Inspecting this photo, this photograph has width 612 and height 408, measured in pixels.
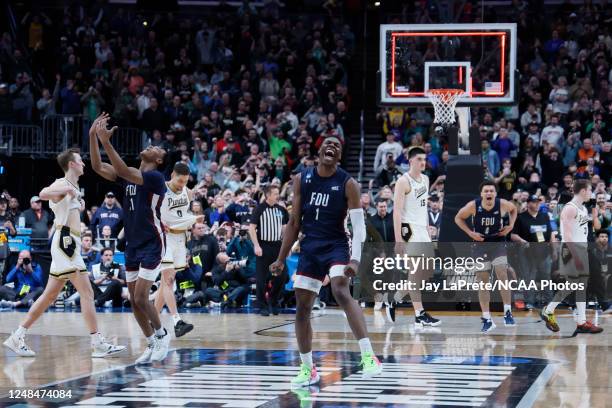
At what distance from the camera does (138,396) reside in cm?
874

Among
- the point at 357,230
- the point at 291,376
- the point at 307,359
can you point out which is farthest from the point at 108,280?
the point at 357,230

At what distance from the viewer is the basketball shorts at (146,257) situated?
11094 millimetres

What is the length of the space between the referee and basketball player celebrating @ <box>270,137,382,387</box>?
719 centimetres

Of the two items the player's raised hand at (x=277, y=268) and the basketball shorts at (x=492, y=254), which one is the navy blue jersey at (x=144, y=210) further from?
the basketball shorts at (x=492, y=254)

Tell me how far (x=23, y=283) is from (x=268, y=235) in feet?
15.7

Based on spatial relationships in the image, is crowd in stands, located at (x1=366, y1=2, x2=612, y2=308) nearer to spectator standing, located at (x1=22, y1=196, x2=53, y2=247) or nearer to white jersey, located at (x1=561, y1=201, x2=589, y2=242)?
white jersey, located at (x1=561, y1=201, x2=589, y2=242)

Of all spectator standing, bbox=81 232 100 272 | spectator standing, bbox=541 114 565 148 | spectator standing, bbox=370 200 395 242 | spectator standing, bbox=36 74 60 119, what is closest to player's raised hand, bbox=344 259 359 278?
spectator standing, bbox=370 200 395 242

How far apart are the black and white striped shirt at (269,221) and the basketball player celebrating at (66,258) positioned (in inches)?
208

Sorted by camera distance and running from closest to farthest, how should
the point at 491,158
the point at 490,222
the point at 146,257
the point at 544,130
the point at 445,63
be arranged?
the point at 146,257, the point at 490,222, the point at 445,63, the point at 491,158, the point at 544,130

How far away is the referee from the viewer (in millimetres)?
16797

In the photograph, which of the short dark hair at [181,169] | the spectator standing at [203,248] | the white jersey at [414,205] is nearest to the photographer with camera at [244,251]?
the spectator standing at [203,248]

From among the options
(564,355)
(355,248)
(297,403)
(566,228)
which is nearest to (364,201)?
(566,228)

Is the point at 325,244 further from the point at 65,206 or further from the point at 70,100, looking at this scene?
the point at 70,100

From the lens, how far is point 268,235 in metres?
16.9
